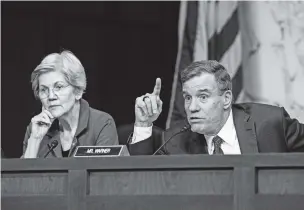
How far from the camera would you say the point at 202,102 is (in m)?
3.50

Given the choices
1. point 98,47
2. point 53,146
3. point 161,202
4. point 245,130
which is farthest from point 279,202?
point 98,47

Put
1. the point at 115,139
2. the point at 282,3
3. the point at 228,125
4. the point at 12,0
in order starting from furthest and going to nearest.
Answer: the point at 12,0
the point at 282,3
the point at 115,139
the point at 228,125

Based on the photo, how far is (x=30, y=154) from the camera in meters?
3.68

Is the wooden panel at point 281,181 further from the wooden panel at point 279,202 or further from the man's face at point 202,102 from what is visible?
the man's face at point 202,102

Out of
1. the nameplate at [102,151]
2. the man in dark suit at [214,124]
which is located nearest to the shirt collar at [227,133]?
the man in dark suit at [214,124]

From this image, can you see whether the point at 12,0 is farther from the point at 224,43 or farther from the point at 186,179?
the point at 186,179

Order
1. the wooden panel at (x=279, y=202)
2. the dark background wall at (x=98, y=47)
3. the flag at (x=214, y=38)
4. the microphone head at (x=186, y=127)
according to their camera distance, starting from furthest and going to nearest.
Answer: the dark background wall at (x=98, y=47)
the flag at (x=214, y=38)
the microphone head at (x=186, y=127)
the wooden panel at (x=279, y=202)

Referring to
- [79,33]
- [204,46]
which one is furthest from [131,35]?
[204,46]

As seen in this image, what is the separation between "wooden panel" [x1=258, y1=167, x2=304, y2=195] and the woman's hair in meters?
1.03

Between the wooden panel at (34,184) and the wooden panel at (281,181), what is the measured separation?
0.62 meters

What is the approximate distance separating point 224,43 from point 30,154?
1731mm

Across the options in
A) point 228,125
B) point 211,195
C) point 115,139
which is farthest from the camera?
point 115,139

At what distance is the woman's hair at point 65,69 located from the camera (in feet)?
12.5

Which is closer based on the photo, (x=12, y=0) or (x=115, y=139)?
(x=115, y=139)
